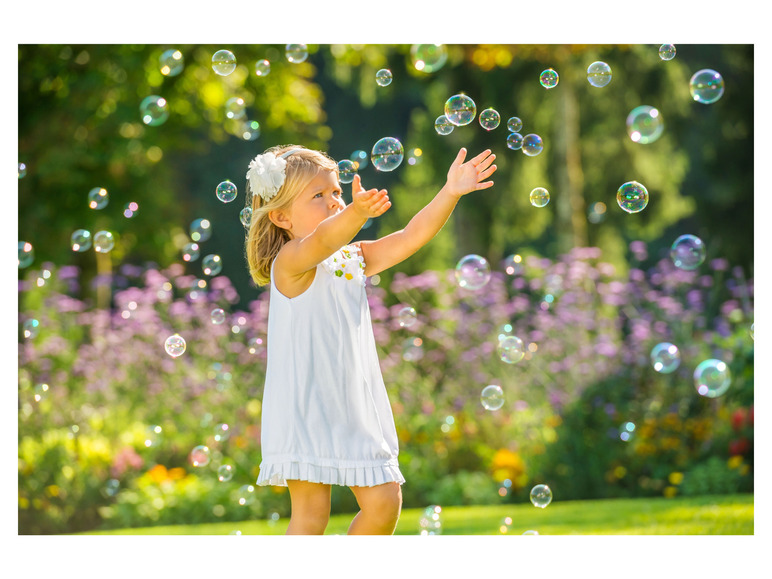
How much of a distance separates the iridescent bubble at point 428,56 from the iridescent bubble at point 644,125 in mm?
1008

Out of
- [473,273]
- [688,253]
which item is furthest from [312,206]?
[688,253]

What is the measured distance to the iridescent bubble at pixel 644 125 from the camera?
4473 millimetres

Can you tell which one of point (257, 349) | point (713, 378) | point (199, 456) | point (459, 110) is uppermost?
point (459, 110)

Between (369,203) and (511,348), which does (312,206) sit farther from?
(511,348)

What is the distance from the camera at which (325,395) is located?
307cm

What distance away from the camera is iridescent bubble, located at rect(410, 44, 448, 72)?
4.60 meters

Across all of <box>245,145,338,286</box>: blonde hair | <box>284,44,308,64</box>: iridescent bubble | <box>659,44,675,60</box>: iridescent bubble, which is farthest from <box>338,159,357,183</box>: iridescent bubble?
<box>659,44,675,60</box>: iridescent bubble

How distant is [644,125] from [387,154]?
56.3 inches

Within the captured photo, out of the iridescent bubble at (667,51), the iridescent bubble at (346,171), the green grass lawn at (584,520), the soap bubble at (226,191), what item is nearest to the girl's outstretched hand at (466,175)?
the iridescent bubble at (346,171)

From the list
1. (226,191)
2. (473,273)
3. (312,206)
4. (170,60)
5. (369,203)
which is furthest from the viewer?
(170,60)

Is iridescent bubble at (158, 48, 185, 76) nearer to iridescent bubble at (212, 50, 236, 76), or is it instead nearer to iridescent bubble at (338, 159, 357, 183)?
iridescent bubble at (212, 50, 236, 76)

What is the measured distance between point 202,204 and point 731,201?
7.49 m

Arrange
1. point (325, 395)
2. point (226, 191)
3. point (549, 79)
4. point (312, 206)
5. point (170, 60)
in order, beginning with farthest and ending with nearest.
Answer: point (170, 60) < point (549, 79) < point (226, 191) < point (312, 206) < point (325, 395)
